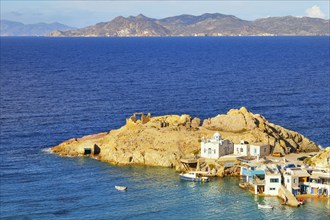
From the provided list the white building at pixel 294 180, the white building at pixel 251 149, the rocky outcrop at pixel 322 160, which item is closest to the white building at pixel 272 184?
the white building at pixel 294 180

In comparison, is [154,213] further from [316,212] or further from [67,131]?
[67,131]

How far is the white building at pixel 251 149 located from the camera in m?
97.1

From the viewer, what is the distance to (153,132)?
105 meters

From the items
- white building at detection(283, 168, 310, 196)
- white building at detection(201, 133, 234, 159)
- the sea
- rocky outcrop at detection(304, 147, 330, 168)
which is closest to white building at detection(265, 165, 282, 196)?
white building at detection(283, 168, 310, 196)

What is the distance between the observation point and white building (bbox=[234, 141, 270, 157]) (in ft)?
319

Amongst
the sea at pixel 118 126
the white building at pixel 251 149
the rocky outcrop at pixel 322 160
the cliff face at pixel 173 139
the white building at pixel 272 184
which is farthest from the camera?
the cliff face at pixel 173 139

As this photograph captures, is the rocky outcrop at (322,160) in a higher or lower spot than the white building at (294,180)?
higher

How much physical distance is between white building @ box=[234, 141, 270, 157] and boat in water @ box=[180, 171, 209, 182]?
9.74 m

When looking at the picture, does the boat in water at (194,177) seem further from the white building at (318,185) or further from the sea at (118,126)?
the white building at (318,185)

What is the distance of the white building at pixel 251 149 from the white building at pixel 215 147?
97cm

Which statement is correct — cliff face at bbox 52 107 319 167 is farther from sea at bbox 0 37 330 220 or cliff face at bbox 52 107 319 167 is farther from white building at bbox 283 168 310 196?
white building at bbox 283 168 310 196

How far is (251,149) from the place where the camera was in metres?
97.6

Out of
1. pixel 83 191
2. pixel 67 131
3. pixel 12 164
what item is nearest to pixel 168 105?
pixel 67 131

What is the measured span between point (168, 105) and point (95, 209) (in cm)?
7108
